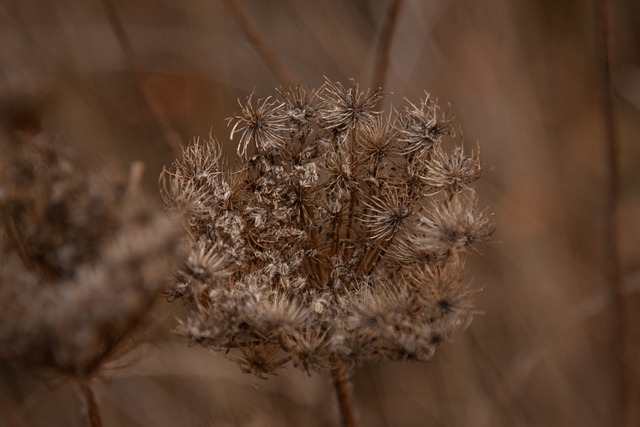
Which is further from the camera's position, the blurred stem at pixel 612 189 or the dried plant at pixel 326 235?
the blurred stem at pixel 612 189

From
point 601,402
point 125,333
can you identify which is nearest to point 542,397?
point 601,402

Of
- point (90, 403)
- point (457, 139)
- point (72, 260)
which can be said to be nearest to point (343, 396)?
point (90, 403)

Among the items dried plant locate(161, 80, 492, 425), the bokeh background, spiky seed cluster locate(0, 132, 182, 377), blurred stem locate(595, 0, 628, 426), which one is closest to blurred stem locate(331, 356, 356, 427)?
dried plant locate(161, 80, 492, 425)

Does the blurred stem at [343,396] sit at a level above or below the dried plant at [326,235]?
below

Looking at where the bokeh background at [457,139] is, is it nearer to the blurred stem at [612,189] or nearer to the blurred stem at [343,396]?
the blurred stem at [612,189]

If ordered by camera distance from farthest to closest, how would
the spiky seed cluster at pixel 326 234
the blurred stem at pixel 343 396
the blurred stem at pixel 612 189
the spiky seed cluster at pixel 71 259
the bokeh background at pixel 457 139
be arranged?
the bokeh background at pixel 457 139 < the blurred stem at pixel 612 189 < the blurred stem at pixel 343 396 < the spiky seed cluster at pixel 326 234 < the spiky seed cluster at pixel 71 259

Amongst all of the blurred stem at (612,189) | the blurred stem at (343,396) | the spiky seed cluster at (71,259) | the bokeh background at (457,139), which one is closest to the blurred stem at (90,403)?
the spiky seed cluster at (71,259)

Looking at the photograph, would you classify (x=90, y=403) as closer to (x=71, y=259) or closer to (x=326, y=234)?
(x=71, y=259)
